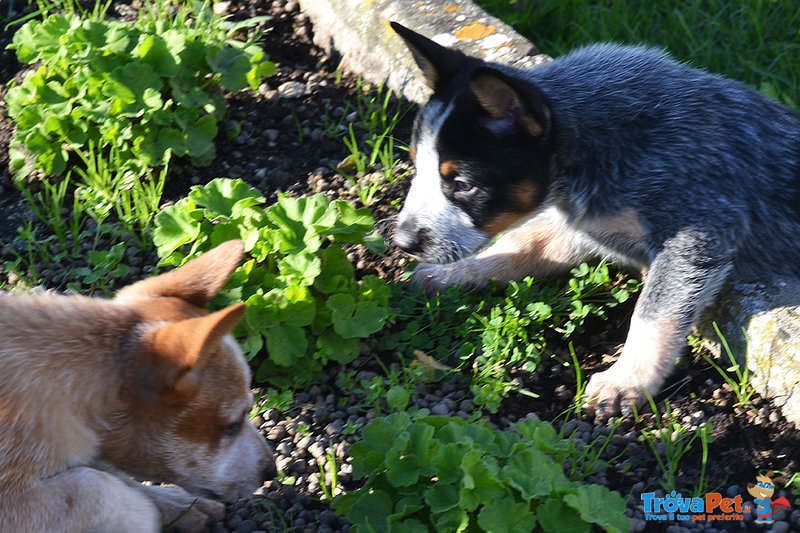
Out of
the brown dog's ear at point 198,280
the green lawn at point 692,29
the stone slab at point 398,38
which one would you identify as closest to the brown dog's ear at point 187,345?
the brown dog's ear at point 198,280

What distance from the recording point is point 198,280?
305 centimetres

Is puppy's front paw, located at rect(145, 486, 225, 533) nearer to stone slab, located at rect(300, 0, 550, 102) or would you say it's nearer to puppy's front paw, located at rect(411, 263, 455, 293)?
puppy's front paw, located at rect(411, 263, 455, 293)

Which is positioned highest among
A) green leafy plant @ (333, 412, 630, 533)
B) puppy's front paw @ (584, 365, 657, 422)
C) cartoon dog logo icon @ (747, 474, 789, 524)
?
green leafy plant @ (333, 412, 630, 533)

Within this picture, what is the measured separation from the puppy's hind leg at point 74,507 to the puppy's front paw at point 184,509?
0.95 ft

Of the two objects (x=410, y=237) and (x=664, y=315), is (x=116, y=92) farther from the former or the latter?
(x=664, y=315)

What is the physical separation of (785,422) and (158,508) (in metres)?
2.29

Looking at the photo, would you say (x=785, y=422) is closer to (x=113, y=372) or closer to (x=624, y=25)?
(x=113, y=372)

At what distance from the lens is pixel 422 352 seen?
12.5 feet

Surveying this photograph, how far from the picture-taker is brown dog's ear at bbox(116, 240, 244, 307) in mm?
3051

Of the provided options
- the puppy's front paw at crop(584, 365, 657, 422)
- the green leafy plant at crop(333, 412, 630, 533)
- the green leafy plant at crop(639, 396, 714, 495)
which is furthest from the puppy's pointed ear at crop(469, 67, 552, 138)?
the green leafy plant at crop(333, 412, 630, 533)

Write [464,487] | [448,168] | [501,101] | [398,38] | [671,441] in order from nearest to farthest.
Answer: [464,487]
[671,441]
[501,101]
[448,168]
[398,38]

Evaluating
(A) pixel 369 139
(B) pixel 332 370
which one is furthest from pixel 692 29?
(B) pixel 332 370

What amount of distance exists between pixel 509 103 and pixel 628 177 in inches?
24.2

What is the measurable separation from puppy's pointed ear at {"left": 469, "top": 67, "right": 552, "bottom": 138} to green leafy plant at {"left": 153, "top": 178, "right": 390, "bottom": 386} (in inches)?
26.3
